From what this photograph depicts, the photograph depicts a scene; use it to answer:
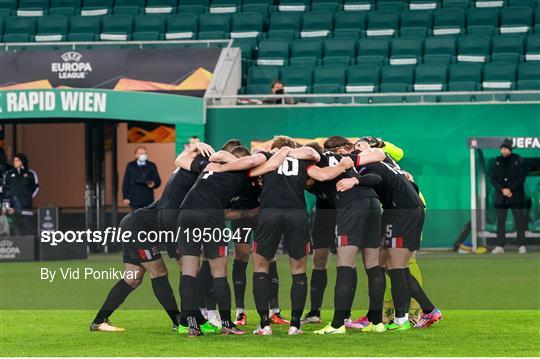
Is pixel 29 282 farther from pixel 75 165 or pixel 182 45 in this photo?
pixel 75 165

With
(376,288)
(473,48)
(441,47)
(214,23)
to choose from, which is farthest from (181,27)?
(376,288)

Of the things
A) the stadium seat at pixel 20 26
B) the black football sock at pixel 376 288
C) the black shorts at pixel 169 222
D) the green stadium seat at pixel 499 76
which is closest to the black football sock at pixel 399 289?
the black football sock at pixel 376 288

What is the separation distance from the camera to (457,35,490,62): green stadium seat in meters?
25.8

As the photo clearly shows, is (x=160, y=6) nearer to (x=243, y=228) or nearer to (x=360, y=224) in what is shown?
(x=243, y=228)

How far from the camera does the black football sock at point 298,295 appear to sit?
11.4 metres

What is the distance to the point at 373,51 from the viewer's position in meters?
26.2

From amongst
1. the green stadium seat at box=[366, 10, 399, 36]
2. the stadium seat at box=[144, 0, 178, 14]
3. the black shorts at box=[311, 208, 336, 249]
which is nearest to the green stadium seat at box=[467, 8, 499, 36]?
the green stadium seat at box=[366, 10, 399, 36]

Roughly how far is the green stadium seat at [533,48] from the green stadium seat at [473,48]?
0.83m

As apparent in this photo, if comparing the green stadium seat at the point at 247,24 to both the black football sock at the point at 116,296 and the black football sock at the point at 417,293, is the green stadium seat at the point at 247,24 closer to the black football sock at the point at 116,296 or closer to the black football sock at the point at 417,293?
the black football sock at the point at 417,293

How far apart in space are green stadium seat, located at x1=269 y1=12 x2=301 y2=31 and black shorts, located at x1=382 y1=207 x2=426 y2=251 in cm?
1585

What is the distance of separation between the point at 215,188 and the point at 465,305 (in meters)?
3.76

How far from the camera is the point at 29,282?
16719mm

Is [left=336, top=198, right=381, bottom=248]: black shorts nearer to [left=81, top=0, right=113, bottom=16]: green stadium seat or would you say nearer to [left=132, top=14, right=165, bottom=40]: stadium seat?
[left=132, top=14, right=165, bottom=40]: stadium seat

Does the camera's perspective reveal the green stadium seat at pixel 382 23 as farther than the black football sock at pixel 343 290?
Yes
